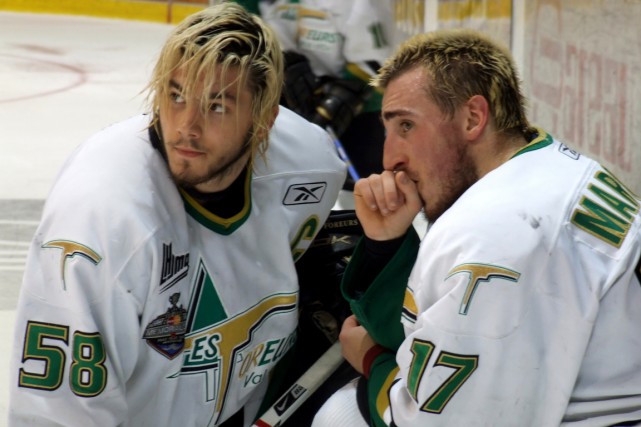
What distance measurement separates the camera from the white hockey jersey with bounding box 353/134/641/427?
1238 millimetres

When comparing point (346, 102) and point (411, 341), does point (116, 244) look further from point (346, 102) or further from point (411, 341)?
point (346, 102)

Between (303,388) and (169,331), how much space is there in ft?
1.07

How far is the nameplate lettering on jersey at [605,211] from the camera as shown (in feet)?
4.27

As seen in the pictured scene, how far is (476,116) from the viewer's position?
1.46 metres

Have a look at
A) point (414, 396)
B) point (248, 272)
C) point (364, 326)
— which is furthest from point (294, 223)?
point (414, 396)

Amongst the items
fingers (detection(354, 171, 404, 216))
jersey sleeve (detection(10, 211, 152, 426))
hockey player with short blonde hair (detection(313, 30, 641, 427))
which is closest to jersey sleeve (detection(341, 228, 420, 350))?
fingers (detection(354, 171, 404, 216))

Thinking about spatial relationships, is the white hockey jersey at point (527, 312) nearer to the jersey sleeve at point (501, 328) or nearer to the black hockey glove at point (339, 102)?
the jersey sleeve at point (501, 328)

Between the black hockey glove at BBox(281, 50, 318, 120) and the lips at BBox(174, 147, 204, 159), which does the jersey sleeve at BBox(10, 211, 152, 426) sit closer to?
the lips at BBox(174, 147, 204, 159)

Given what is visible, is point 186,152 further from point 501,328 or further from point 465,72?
point 501,328

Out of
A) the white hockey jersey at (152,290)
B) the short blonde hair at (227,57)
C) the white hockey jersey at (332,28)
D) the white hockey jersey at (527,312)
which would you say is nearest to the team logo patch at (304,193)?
the white hockey jersey at (152,290)

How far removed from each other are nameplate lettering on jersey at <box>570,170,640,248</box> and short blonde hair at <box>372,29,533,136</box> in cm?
17

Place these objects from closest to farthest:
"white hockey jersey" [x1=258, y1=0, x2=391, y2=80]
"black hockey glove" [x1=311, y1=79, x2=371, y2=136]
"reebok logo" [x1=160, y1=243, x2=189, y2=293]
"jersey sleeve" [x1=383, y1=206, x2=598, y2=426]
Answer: "jersey sleeve" [x1=383, y1=206, x2=598, y2=426] < "reebok logo" [x1=160, y1=243, x2=189, y2=293] < "white hockey jersey" [x1=258, y1=0, x2=391, y2=80] < "black hockey glove" [x1=311, y1=79, x2=371, y2=136]

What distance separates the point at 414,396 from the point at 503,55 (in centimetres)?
55

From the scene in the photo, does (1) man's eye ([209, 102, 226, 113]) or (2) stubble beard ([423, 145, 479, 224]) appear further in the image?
(1) man's eye ([209, 102, 226, 113])
